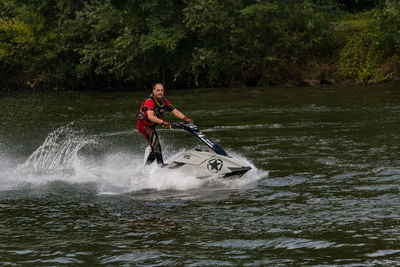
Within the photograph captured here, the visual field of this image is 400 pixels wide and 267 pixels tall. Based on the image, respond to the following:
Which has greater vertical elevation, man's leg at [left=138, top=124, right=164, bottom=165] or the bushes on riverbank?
the bushes on riverbank

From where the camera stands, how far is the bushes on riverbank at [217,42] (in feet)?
101

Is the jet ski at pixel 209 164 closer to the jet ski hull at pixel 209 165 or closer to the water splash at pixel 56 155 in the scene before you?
the jet ski hull at pixel 209 165

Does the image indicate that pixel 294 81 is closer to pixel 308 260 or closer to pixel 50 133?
pixel 50 133

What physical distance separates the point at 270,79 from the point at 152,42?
6.65 m

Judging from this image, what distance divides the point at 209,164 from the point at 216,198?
3.53ft

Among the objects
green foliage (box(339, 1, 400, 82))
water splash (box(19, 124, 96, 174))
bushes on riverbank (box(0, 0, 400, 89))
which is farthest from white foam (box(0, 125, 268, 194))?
bushes on riverbank (box(0, 0, 400, 89))

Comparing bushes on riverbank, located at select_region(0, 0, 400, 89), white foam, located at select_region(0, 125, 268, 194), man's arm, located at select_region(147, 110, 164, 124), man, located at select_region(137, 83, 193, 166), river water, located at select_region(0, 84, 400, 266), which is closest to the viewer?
river water, located at select_region(0, 84, 400, 266)

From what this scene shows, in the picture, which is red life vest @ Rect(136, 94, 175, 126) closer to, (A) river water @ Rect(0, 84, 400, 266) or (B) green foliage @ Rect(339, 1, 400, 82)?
(A) river water @ Rect(0, 84, 400, 266)

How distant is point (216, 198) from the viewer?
945 centimetres

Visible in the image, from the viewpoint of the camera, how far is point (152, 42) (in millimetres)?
31656

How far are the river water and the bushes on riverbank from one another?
465 inches

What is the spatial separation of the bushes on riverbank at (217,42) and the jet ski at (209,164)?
2067 centimetres

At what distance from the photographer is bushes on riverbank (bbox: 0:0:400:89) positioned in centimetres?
3081

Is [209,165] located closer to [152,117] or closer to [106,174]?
[152,117]
